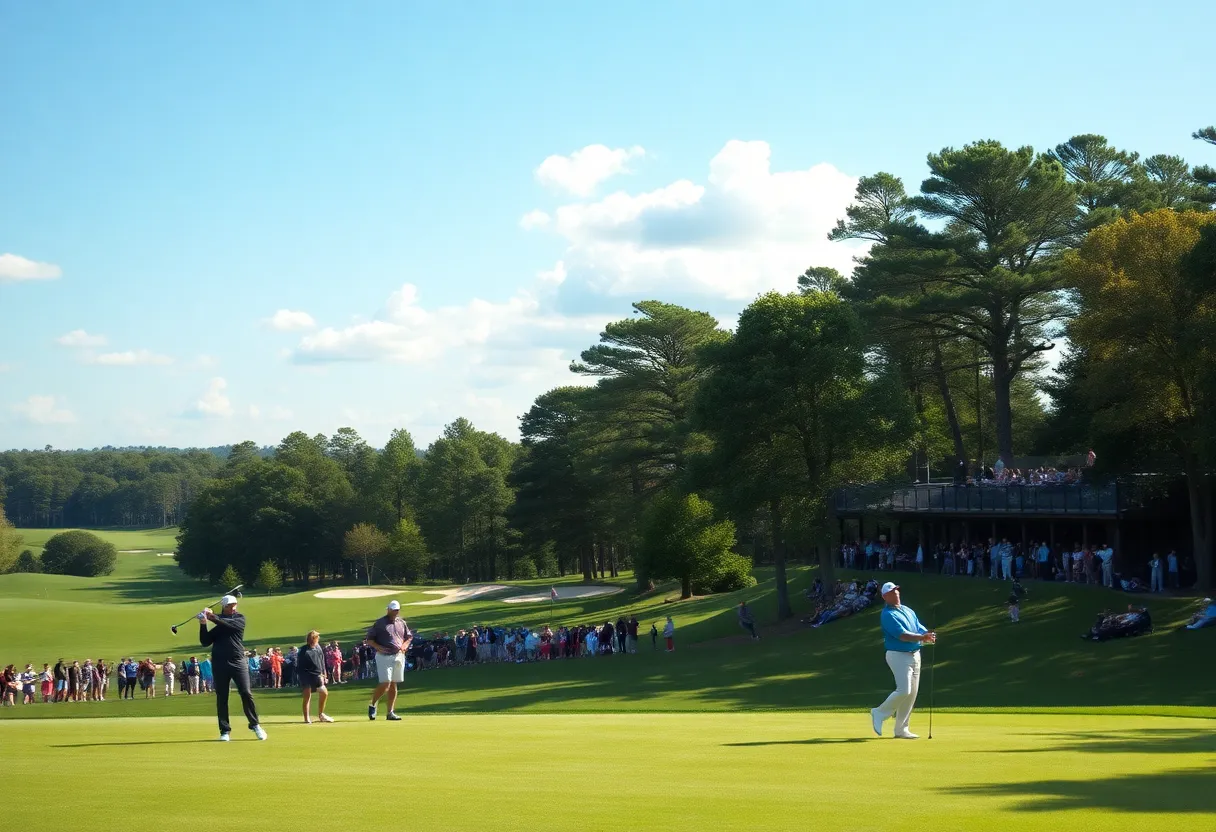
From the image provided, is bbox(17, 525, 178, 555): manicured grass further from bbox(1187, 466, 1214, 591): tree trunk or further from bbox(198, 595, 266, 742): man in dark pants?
bbox(198, 595, 266, 742): man in dark pants

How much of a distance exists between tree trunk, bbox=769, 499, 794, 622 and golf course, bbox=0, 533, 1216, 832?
783 centimetres

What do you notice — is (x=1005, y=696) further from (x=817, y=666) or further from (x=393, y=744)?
(x=393, y=744)

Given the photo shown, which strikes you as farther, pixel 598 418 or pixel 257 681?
pixel 598 418

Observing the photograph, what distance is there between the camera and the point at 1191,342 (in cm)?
3086

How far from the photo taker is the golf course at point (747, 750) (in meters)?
7.53

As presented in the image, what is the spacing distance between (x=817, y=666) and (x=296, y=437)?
4356 inches

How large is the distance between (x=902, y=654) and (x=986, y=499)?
31.9 metres

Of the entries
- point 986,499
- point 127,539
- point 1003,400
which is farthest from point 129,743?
point 127,539

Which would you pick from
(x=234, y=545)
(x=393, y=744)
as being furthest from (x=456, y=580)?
(x=393, y=744)

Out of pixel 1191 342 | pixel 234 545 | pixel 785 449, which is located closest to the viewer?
pixel 1191 342

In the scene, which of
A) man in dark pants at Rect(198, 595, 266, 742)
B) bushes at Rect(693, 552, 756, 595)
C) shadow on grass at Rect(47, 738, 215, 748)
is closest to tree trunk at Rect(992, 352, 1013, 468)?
bushes at Rect(693, 552, 756, 595)

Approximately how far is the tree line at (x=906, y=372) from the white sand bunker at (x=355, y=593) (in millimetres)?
11020

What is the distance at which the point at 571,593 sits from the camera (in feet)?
245

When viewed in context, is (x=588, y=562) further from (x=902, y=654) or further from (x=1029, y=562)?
(x=902, y=654)
